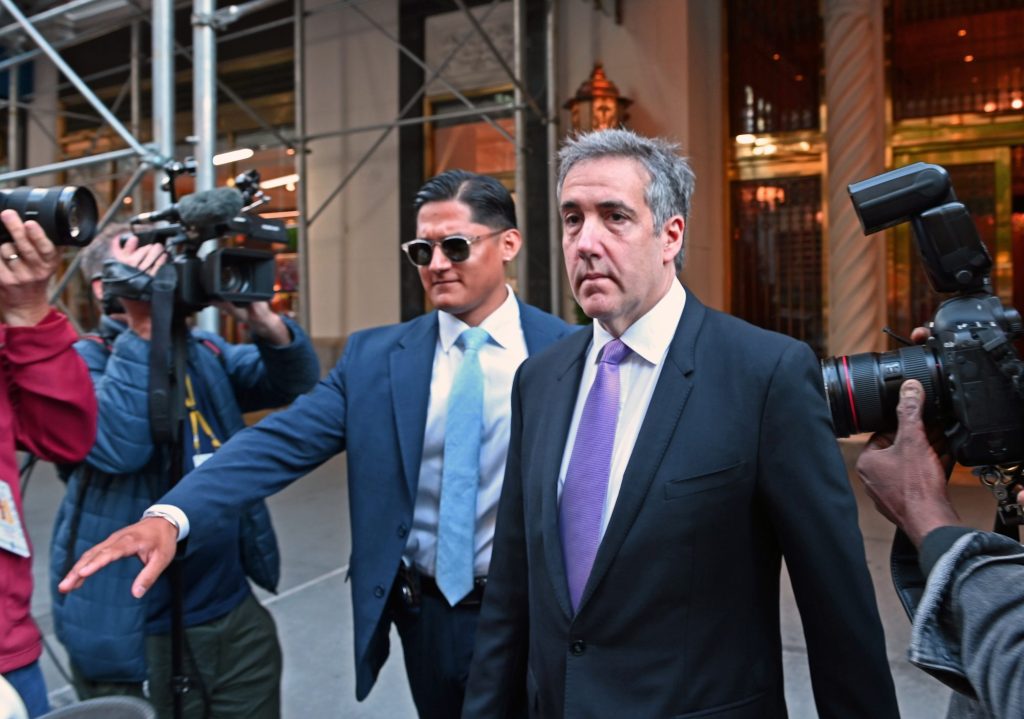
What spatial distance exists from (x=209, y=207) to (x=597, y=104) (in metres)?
6.44

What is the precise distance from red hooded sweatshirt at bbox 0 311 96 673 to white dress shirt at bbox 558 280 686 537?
3.85 feet

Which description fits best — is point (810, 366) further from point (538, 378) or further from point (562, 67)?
point (562, 67)

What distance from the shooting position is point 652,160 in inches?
73.7

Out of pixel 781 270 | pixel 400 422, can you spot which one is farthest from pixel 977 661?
pixel 781 270

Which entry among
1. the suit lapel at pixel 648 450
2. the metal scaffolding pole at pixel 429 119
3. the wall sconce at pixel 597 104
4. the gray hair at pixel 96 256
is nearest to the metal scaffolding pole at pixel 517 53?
the metal scaffolding pole at pixel 429 119

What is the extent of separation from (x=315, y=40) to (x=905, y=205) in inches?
409

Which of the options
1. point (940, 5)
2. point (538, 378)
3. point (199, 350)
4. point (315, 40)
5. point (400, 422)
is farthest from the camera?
point (315, 40)

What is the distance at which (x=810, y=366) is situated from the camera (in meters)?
1.75

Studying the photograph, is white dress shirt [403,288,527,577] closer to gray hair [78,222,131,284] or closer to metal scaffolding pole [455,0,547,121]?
gray hair [78,222,131,284]

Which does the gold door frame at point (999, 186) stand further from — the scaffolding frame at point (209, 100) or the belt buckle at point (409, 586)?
the belt buckle at point (409, 586)

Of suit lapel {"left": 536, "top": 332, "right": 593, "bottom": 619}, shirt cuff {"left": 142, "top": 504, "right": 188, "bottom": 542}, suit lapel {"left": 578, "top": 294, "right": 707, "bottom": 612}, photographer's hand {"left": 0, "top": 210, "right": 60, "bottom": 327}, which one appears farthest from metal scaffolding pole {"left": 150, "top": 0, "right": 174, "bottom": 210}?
suit lapel {"left": 578, "top": 294, "right": 707, "bottom": 612}

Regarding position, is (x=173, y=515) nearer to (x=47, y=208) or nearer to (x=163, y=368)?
(x=163, y=368)

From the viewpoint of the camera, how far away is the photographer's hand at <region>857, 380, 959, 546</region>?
4.56 ft

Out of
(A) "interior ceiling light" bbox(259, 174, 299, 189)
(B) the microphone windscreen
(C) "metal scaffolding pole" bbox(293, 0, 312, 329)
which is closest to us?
(B) the microphone windscreen
